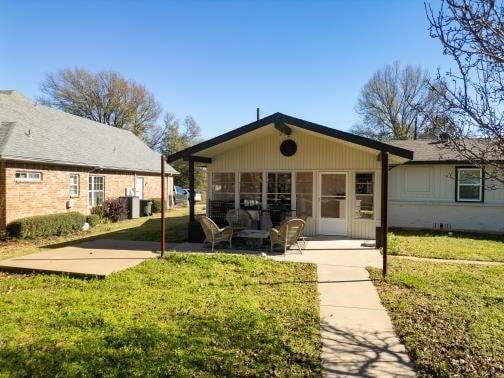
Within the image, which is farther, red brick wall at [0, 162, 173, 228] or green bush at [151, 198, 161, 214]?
green bush at [151, 198, 161, 214]

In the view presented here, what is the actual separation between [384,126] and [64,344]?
32902 mm

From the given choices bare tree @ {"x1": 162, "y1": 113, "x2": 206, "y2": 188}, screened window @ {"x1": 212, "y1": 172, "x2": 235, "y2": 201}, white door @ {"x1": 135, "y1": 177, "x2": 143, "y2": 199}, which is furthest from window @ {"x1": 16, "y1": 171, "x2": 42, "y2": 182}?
bare tree @ {"x1": 162, "y1": 113, "x2": 206, "y2": 188}

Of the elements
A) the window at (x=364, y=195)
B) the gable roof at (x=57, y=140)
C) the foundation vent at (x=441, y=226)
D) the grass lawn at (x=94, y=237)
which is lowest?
the grass lawn at (x=94, y=237)

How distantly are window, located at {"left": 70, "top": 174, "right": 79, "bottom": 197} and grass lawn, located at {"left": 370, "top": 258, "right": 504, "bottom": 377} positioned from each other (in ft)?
44.1

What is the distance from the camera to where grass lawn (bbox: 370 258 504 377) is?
3693mm

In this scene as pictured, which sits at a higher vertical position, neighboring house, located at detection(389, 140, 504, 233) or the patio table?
neighboring house, located at detection(389, 140, 504, 233)

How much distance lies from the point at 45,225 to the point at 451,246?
14.0 meters

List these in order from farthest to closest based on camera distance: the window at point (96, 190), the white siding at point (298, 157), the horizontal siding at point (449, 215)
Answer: the window at point (96, 190) < the horizontal siding at point (449, 215) < the white siding at point (298, 157)

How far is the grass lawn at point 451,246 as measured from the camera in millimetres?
9219

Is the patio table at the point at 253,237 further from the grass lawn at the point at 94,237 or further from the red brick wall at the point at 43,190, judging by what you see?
the red brick wall at the point at 43,190

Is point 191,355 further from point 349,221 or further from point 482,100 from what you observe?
point 349,221

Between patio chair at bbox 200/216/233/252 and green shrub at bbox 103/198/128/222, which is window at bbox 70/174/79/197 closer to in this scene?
green shrub at bbox 103/198/128/222

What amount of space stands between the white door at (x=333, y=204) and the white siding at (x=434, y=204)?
493cm

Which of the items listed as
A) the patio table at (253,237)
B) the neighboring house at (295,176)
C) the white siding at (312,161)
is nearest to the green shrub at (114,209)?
the neighboring house at (295,176)
